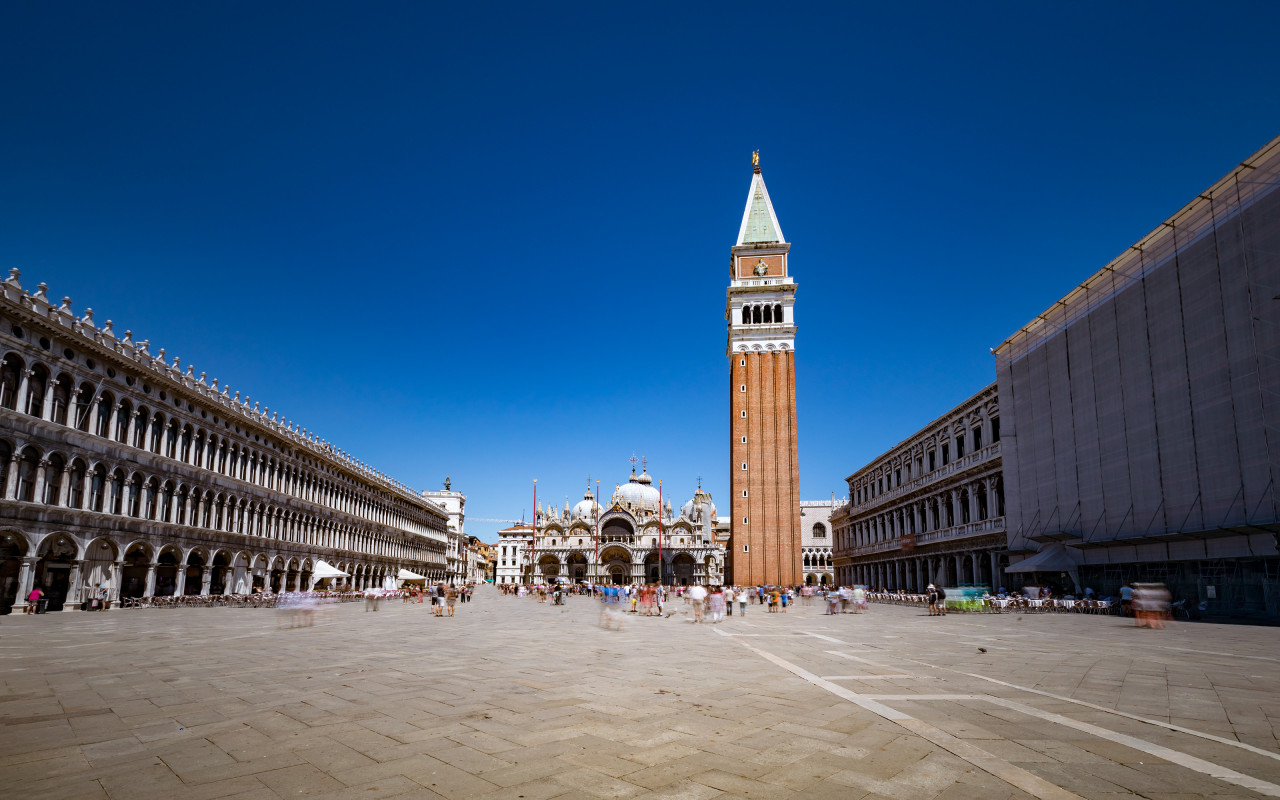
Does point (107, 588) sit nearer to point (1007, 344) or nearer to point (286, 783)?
point (286, 783)

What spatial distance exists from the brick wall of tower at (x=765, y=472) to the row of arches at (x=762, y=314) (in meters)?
3.36

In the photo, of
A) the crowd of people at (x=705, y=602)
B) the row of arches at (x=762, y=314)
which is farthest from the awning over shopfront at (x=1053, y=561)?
the row of arches at (x=762, y=314)

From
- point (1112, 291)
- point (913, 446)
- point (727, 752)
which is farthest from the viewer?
point (913, 446)

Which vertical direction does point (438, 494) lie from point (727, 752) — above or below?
above

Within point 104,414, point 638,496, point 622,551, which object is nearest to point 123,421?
point 104,414

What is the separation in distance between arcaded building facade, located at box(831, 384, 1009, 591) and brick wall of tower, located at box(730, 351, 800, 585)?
689cm

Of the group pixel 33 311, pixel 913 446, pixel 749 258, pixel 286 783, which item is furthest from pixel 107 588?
pixel 749 258

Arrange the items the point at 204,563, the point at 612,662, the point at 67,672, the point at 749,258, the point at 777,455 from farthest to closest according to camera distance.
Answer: the point at 749,258 < the point at 777,455 < the point at 204,563 < the point at 612,662 < the point at 67,672

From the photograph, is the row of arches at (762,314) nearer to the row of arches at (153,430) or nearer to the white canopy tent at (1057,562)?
the row of arches at (153,430)

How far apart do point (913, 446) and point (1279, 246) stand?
105ft

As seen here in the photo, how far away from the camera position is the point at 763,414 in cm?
6744

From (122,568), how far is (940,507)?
1736 inches

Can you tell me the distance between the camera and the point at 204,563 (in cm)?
3678

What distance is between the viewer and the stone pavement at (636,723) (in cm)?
516
